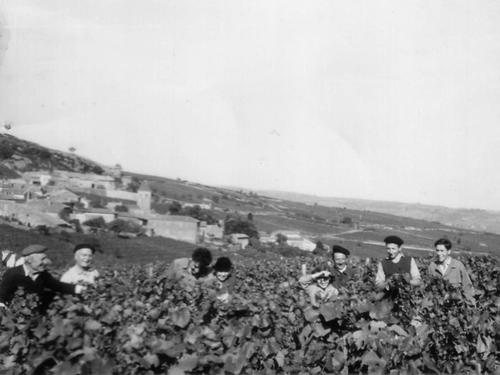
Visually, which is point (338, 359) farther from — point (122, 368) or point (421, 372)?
point (122, 368)

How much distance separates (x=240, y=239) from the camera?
8375cm

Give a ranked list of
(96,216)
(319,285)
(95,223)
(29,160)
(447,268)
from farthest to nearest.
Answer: (29,160) < (96,216) < (95,223) < (447,268) < (319,285)

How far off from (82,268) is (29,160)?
12844cm

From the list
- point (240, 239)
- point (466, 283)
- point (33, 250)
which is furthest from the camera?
point (240, 239)

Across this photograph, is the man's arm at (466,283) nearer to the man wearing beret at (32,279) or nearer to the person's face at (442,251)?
the person's face at (442,251)

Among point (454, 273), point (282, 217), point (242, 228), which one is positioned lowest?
point (242, 228)

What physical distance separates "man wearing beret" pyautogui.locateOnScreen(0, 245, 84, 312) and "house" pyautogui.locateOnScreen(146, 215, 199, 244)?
77.8 metres

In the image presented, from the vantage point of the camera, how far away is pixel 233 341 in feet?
13.3

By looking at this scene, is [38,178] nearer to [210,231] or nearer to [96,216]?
[96,216]

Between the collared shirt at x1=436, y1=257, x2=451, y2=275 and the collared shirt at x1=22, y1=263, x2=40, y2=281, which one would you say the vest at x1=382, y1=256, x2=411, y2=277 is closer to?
the collared shirt at x1=436, y1=257, x2=451, y2=275

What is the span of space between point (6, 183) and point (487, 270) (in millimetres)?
96276

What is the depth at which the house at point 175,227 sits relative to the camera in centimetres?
8369

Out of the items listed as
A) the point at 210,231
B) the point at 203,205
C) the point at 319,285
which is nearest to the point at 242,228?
the point at 210,231

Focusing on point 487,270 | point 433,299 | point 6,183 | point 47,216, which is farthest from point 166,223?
point 433,299
